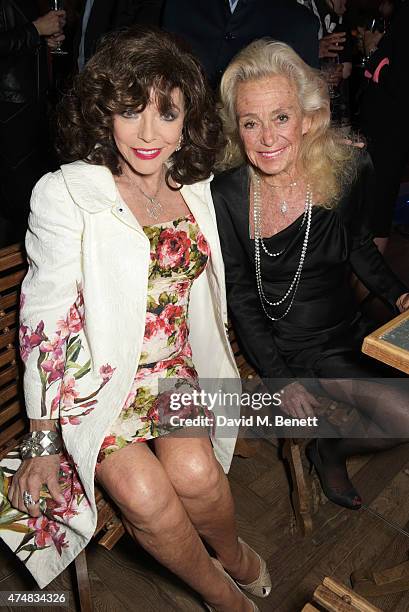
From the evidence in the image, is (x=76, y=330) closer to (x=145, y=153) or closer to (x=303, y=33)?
(x=145, y=153)

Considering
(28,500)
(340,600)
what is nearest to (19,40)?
(28,500)

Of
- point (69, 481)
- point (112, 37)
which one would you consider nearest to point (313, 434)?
point (69, 481)

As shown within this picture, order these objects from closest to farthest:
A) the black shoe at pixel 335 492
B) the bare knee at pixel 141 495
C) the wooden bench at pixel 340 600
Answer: the wooden bench at pixel 340 600, the bare knee at pixel 141 495, the black shoe at pixel 335 492

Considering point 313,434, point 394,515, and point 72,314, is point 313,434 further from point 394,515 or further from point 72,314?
point 72,314

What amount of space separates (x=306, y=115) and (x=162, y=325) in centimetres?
91

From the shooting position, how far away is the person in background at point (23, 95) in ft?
9.14

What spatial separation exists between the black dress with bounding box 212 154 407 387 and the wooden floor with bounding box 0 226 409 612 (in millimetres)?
622

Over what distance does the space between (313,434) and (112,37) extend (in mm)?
1540

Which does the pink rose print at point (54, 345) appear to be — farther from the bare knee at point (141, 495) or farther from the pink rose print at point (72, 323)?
the bare knee at point (141, 495)

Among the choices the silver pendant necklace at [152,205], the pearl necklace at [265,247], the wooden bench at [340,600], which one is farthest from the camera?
the pearl necklace at [265,247]

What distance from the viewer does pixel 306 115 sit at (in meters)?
1.87

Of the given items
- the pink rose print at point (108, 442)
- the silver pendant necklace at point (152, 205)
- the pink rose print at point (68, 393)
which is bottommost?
the pink rose print at point (108, 442)

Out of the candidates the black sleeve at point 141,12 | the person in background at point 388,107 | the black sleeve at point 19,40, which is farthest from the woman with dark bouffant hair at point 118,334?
the person in background at point 388,107

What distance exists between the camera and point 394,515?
87.7 inches
